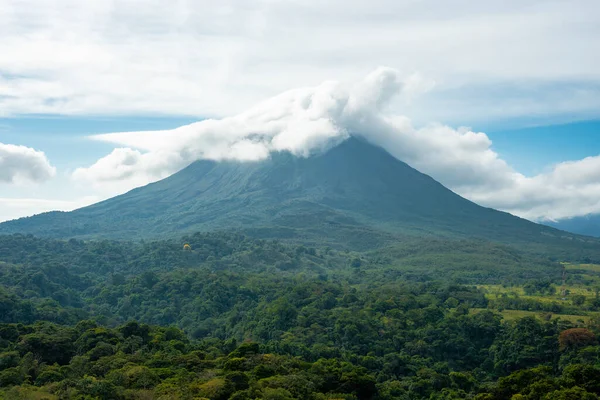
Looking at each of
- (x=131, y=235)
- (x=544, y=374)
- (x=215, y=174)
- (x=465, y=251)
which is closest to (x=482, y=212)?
(x=465, y=251)

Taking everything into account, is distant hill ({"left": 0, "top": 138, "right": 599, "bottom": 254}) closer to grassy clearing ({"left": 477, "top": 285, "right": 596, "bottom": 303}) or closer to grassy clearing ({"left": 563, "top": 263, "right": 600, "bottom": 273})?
grassy clearing ({"left": 563, "top": 263, "right": 600, "bottom": 273})

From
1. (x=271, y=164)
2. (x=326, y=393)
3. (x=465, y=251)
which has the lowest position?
(x=326, y=393)

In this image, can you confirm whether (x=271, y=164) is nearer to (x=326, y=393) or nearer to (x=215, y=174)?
(x=215, y=174)

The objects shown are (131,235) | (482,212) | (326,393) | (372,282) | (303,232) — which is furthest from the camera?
(482,212)

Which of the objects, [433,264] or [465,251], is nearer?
[433,264]

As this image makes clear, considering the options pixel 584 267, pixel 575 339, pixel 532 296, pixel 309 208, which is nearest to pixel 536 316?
pixel 575 339

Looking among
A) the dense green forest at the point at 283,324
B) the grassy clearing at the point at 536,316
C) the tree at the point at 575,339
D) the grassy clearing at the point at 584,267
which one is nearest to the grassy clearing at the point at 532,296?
the dense green forest at the point at 283,324
